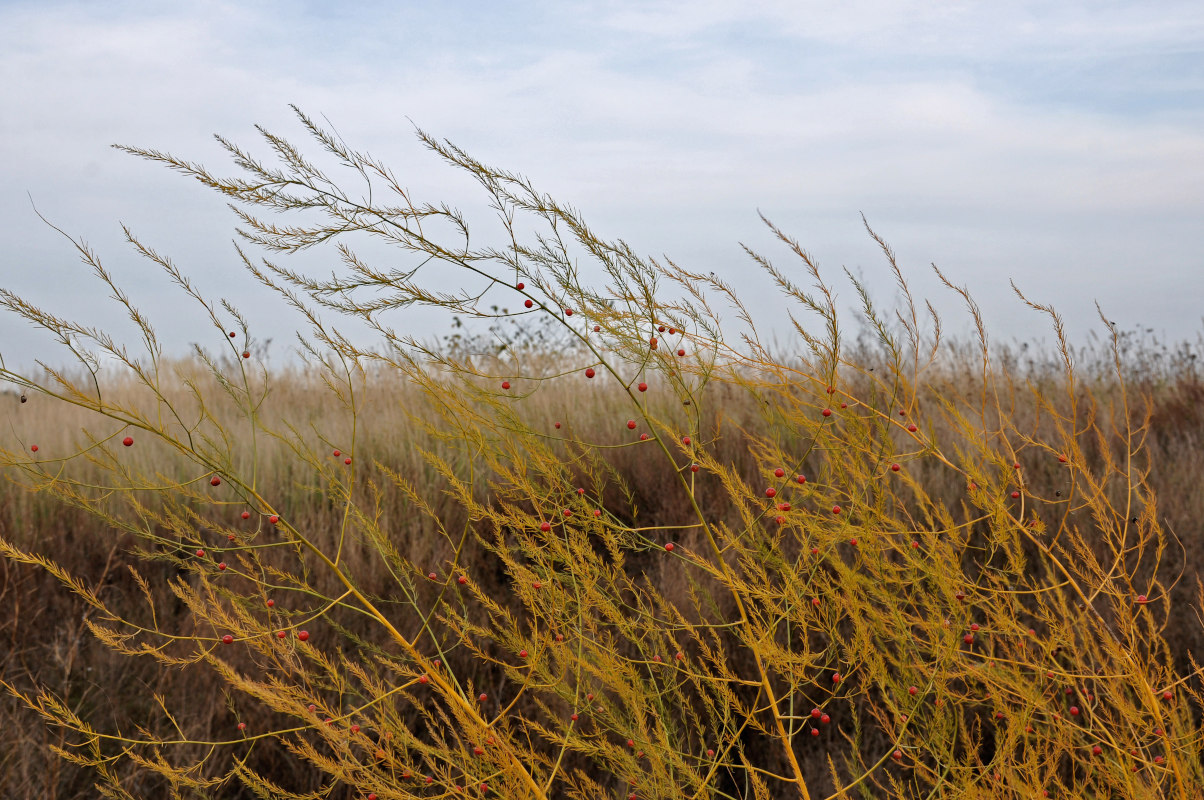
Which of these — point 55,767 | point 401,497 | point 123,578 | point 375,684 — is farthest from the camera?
point 401,497

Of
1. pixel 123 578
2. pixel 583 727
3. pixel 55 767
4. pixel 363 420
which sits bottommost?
pixel 583 727

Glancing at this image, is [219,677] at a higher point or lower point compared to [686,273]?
lower

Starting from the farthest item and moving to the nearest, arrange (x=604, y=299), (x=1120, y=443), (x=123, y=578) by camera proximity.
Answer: (x=1120, y=443)
(x=123, y=578)
(x=604, y=299)

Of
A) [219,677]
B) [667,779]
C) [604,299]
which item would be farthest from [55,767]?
[604,299]

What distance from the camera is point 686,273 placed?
7.02ft

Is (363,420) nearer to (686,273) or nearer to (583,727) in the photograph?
(583,727)

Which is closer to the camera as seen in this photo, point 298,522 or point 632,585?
point 632,585

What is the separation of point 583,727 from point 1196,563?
10.3ft

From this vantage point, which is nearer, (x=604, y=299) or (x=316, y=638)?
(x=604, y=299)

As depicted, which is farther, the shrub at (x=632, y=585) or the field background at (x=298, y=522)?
the field background at (x=298, y=522)

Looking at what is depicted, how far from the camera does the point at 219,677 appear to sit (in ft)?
10.9

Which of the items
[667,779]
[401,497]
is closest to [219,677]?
[401,497]

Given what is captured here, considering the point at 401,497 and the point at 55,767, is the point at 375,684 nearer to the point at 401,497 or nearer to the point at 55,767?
the point at 55,767

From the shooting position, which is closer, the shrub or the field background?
the shrub
